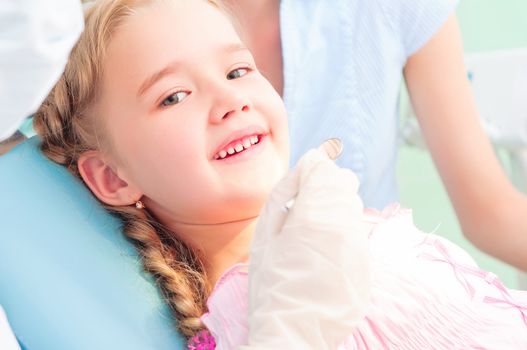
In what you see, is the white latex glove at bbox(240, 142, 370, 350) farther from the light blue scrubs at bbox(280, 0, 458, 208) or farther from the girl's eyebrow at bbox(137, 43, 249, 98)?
the light blue scrubs at bbox(280, 0, 458, 208)

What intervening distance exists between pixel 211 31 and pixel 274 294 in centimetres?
44

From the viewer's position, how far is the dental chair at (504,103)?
5.36ft

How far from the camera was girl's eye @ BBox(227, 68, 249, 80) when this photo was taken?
1.08 m

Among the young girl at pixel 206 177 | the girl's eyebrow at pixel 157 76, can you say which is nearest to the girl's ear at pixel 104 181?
the young girl at pixel 206 177

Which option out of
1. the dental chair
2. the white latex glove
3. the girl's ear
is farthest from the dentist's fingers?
the dental chair

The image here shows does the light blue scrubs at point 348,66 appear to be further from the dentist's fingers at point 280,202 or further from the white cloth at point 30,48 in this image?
the white cloth at point 30,48

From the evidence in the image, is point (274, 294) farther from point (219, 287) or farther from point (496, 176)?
point (496, 176)

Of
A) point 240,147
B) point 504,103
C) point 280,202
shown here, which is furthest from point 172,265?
point 504,103

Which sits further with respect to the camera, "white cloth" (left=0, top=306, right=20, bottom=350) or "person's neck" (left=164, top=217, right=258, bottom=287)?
"person's neck" (left=164, top=217, right=258, bottom=287)

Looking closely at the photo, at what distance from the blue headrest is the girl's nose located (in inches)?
8.5

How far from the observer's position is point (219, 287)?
3.25 ft

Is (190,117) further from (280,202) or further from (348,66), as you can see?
(348,66)

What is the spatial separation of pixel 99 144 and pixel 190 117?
0.16 m

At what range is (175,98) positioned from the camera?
1025mm
